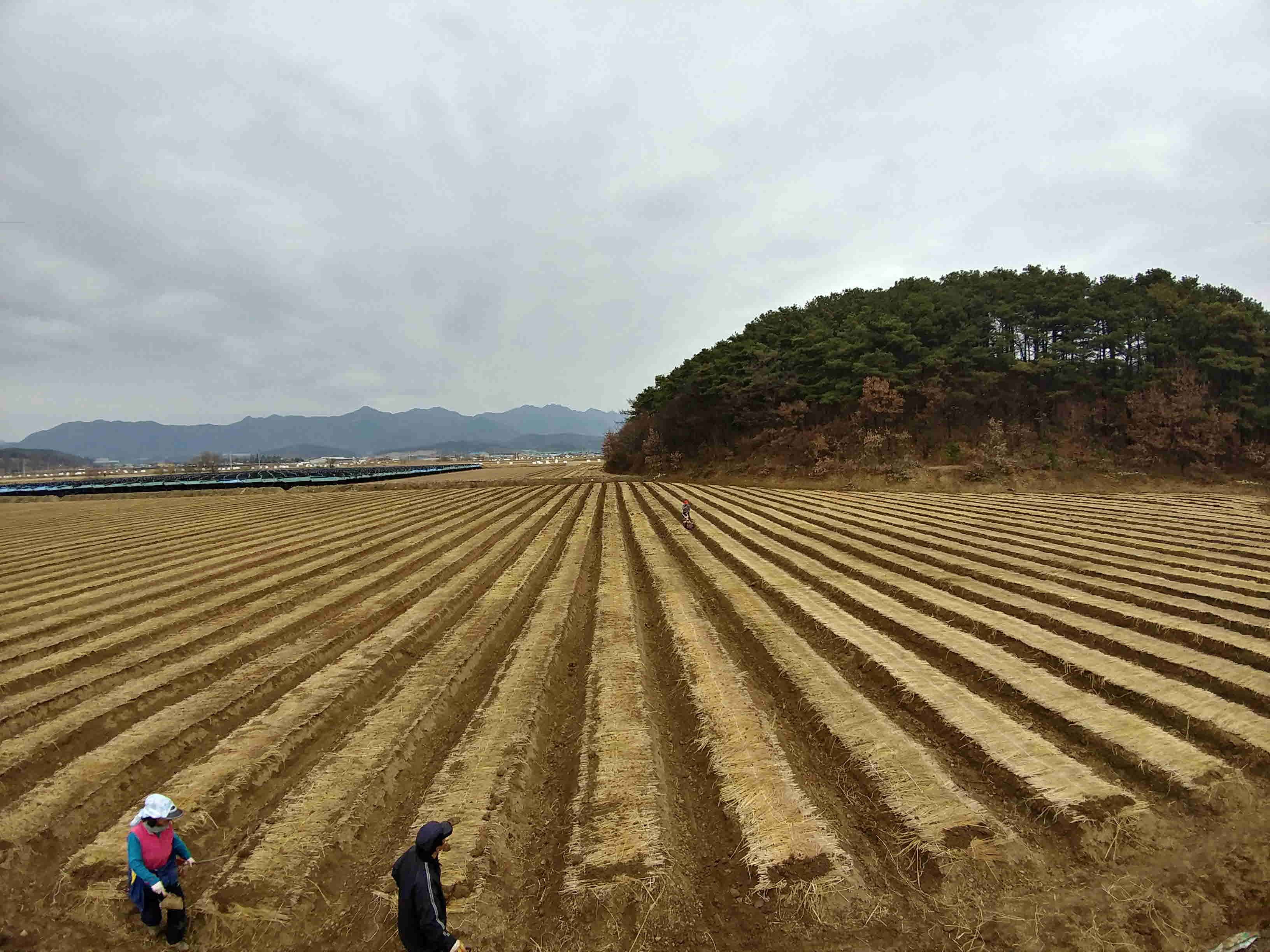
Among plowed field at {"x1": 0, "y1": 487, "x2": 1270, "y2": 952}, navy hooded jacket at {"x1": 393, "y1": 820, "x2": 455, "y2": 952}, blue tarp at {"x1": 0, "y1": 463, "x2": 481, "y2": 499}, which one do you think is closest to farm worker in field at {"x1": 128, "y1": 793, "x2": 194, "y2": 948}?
plowed field at {"x1": 0, "y1": 487, "x2": 1270, "y2": 952}

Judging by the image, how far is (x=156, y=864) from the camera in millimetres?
4973

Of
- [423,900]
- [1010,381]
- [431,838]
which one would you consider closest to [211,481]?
[423,900]

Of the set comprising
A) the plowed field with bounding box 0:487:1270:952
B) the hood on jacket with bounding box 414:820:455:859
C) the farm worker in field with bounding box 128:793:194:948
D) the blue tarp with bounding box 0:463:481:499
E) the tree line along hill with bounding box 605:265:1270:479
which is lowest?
the plowed field with bounding box 0:487:1270:952

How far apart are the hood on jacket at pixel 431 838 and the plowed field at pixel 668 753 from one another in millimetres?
1758

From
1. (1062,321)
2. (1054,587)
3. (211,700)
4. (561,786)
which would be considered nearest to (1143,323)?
(1062,321)

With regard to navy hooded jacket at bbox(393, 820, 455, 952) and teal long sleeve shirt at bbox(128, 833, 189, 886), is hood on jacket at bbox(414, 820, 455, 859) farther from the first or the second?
teal long sleeve shirt at bbox(128, 833, 189, 886)

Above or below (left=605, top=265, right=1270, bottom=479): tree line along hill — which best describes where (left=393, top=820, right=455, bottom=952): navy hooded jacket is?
below

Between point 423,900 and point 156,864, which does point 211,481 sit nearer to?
point 156,864

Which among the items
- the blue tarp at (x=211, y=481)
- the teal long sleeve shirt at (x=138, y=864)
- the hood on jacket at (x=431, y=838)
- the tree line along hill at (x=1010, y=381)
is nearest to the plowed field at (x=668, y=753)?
the teal long sleeve shirt at (x=138, y=864)

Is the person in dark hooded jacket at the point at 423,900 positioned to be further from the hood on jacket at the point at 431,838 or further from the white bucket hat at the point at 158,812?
the white bucket hat at the point at 158,812

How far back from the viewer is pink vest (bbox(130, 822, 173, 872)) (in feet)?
15.9

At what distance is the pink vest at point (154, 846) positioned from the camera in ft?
15.9

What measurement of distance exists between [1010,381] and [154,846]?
2567 inches

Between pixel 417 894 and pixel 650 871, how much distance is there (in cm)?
260
